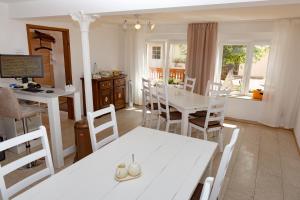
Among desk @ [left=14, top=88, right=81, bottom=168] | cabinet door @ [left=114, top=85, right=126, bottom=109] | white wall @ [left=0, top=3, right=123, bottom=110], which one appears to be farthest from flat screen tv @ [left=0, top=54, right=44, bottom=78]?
cabinet door @ [left=114, top=85, right=126, bottom=109]

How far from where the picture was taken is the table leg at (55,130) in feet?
8.77

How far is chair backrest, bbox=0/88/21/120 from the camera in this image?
8.55 ft

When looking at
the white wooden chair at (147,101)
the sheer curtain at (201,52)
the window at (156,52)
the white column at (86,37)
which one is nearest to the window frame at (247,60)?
the sheer curtain at (201,52)

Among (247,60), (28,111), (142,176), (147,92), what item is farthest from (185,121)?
(247,60)

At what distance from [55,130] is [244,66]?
4.10 meters

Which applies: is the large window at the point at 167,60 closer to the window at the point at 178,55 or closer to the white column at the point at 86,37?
the window at the point at 178,55

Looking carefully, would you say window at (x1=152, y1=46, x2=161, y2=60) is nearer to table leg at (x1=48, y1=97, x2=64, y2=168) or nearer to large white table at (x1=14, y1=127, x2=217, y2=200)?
table leg at (x1=48, y1=97, x2=64, y2=168)

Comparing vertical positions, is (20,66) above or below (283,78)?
above

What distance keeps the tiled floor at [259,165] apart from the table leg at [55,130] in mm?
158

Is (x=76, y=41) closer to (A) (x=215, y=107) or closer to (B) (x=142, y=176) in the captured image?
(A) (x=215, y=107)

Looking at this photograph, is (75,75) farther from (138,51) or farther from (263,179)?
(263,179)

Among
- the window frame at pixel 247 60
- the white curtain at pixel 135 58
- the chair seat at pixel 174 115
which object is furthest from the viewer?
the white curtain at pixel 135 58

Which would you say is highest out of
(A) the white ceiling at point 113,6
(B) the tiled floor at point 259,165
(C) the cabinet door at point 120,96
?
(A) the white ceiling at point 113,6

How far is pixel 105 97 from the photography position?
17.0 ft
